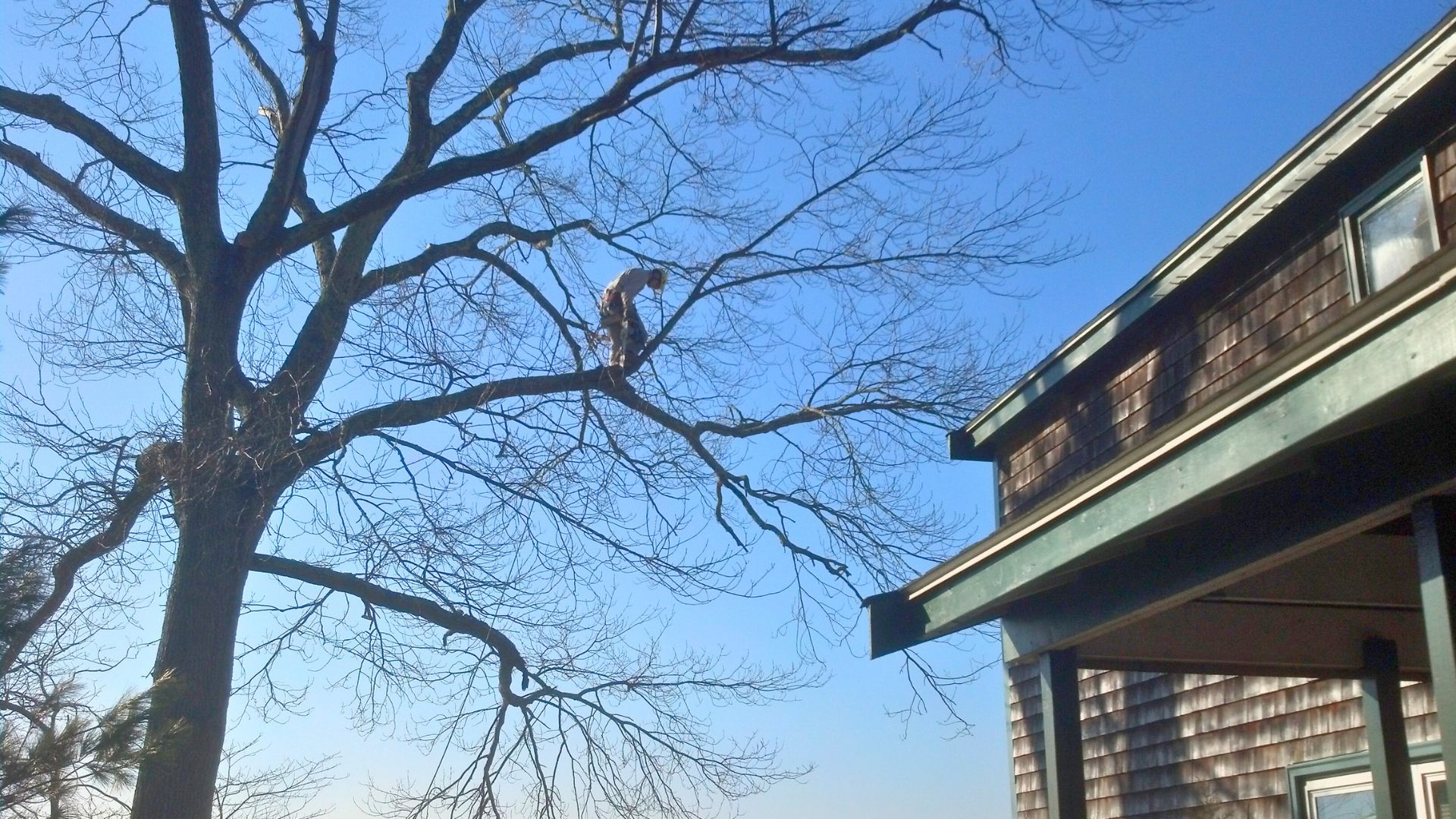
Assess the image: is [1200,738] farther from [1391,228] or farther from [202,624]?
[202,624]

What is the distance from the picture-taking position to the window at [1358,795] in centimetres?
673

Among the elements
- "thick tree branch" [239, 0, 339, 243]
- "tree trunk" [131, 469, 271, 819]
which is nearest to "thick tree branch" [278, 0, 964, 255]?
"thick tree branch" [239, 0, 339, 243]

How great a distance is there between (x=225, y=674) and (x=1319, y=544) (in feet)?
24.5

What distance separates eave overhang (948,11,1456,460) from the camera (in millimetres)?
6402

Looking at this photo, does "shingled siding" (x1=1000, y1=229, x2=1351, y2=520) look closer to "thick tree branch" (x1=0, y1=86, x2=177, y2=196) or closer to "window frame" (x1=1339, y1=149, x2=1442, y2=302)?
"window frame" (x1=1339, y1=149, x2=1442, y2=302)

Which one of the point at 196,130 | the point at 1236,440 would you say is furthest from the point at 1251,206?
the point at 196,130

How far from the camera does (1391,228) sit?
692cm

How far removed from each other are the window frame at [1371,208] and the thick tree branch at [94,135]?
8.90 metres

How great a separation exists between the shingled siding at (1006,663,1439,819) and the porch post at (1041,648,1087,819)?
203cm

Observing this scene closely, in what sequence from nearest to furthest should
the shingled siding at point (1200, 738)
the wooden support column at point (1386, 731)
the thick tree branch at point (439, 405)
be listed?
the wooden support column at point (1386, 731)
the shingled siding at point (1200, 738)
the thick tree branch at point (439, 405)

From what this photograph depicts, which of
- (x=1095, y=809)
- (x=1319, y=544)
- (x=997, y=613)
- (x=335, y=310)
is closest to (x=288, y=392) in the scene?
(x=335, y=310)

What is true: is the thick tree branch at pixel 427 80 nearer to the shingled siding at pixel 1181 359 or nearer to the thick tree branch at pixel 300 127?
the thick tree branch at pixel 300 127

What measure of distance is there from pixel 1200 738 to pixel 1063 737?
3111 mm

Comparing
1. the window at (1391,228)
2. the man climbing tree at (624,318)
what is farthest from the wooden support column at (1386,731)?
the man climbing tree at (624,318)
